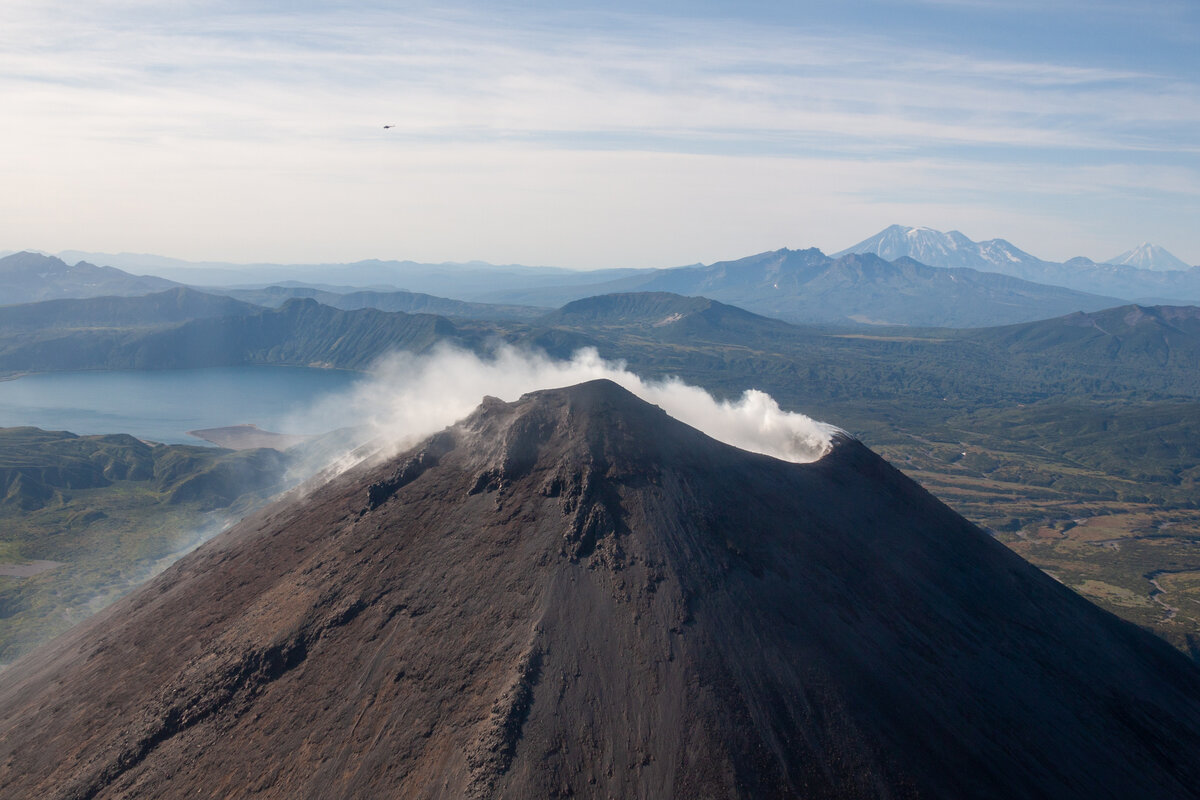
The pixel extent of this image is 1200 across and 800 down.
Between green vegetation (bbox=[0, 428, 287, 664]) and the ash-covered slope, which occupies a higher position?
the ash-covered slope

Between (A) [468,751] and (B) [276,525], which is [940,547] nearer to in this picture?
(A) [468,751]

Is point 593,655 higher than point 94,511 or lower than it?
higher

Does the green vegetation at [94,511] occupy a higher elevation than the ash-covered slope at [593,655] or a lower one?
lower

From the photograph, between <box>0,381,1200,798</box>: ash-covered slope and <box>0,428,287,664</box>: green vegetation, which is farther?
<box>0,428,287,664</box>: green vegetation

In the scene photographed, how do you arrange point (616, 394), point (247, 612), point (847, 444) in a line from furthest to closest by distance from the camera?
point (847, 444) → point (616, 394) → point (247, 612)

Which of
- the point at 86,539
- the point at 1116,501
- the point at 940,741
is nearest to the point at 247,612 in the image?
the point at 940,741

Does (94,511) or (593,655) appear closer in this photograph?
(593,655)

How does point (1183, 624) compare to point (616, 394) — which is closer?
point (616, 394)

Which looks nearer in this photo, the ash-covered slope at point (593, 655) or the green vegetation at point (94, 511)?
the ash-covered slope at point (593, 655)
